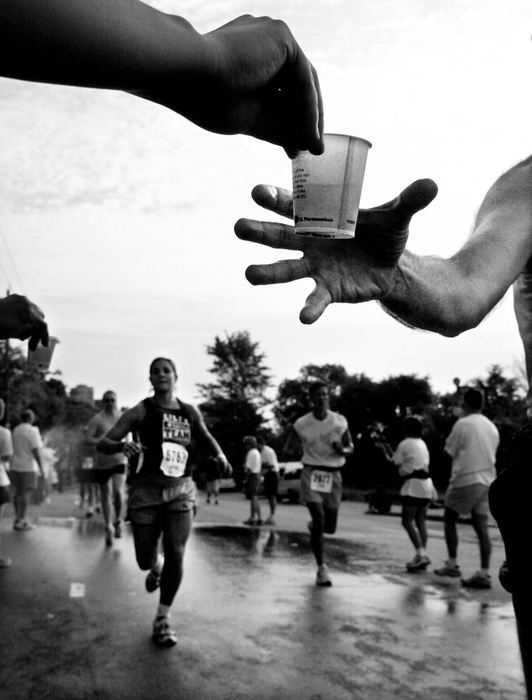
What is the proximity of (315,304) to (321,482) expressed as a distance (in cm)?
718

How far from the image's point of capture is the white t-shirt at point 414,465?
1005 centimetres

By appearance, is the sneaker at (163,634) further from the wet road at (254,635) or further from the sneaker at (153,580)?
the sneaker at (153,580)

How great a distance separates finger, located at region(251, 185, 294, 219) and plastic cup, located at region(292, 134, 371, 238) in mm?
217

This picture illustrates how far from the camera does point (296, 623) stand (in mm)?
6445

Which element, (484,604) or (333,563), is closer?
(484,604)

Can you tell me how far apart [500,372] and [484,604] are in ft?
197

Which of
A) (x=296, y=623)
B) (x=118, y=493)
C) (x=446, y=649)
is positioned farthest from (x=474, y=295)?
(x=118, y=493)

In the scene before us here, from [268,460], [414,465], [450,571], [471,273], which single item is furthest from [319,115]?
[268,460]

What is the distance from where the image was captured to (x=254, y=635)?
600 cm

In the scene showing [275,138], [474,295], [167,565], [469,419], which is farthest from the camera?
[469,419]

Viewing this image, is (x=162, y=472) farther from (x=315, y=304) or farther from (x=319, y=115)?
(x=319, y=115)

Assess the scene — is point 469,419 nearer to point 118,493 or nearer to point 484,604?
point 484,604

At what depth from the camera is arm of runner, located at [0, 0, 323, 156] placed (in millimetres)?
971

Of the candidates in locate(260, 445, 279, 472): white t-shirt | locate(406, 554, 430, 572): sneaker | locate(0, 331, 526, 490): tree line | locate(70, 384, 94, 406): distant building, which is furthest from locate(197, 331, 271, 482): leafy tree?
locate(406, 554, 430, 572): sneaker
